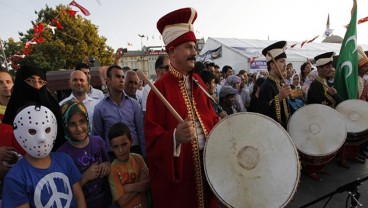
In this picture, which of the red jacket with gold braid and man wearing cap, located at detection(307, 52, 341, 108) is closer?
the red jacket with gold braid

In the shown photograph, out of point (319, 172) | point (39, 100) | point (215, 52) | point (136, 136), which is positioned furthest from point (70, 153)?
point (215, 52)

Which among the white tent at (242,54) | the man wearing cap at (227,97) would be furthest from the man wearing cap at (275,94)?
the white tent at (242,54)

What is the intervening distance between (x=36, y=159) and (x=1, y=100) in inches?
55.8

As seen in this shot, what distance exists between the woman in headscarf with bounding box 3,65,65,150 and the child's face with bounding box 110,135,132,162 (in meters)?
0.51

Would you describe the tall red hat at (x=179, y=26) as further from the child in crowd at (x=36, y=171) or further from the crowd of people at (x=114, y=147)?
the child in crowd at (x=36, y=171)

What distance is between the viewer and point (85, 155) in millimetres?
2102

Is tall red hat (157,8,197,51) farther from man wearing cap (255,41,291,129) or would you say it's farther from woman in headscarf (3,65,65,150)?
man wearing cap (255,41,291,129)

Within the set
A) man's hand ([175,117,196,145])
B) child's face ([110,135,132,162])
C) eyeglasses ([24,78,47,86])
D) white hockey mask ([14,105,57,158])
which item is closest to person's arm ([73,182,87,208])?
white hockey mask ([14,105,57,158])

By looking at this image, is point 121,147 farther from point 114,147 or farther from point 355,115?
point 355,115

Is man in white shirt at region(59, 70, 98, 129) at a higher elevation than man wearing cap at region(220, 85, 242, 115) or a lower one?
higher

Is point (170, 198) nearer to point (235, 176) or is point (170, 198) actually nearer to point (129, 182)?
Result: point (129, 182)

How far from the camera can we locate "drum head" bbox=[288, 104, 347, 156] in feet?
10.6

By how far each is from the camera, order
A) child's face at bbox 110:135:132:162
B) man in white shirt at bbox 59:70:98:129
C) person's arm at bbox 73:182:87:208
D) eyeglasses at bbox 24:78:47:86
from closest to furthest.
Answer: person's arm at bbox 73:182:87:208 < child's face at bbox 110:135:132:162 < eyeglasses at bbox 24:78:47:86 < man in white shirt at bbox 59:70:98:129

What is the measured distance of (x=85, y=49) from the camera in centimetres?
2138
